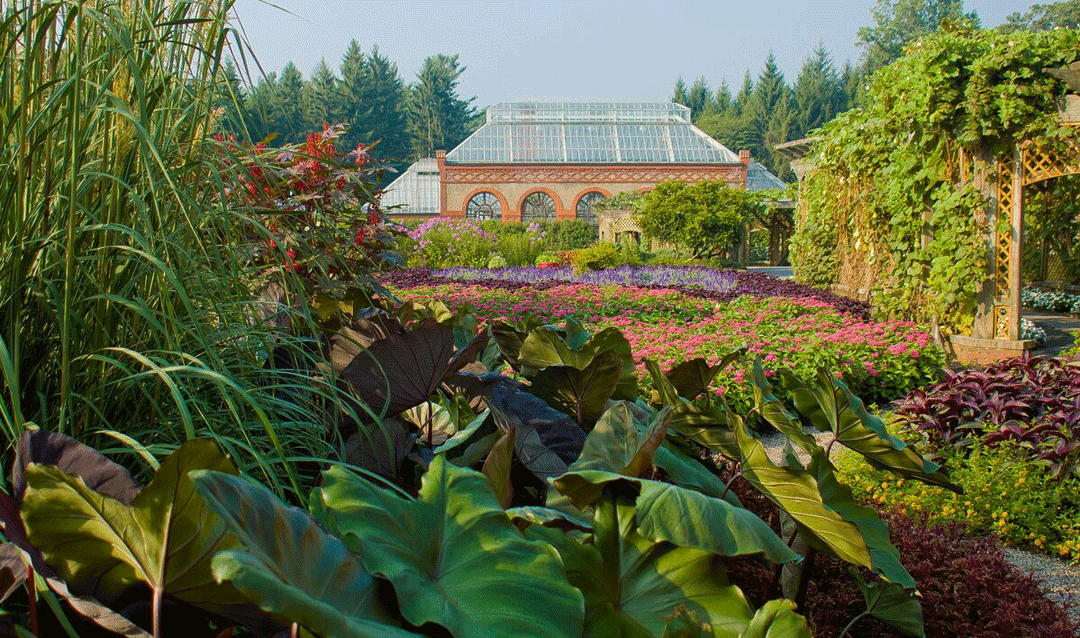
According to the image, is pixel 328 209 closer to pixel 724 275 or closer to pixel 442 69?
pixel 724 275

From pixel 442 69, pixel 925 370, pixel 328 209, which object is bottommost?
pixel 925 370

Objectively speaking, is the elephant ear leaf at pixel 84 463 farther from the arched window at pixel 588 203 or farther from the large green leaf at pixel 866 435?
the arched window at pixel 588 203

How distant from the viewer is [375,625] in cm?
57

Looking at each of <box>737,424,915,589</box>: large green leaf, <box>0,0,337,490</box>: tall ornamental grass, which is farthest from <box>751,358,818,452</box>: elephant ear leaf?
<box>0,0,337,490</box>: tall ornamental grass

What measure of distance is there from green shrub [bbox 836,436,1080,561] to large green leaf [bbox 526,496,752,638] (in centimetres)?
219

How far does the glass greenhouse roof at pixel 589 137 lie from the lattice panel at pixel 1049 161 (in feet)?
78.8

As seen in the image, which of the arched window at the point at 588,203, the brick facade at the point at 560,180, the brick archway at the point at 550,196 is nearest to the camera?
the brick facade at the point at 560,180

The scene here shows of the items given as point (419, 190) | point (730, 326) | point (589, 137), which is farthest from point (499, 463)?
point (419, 190)

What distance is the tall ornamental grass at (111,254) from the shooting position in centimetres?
99

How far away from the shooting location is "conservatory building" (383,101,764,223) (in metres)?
29.7

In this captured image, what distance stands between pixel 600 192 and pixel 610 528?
97.3ft

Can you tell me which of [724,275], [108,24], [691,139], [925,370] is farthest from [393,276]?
[691,139]

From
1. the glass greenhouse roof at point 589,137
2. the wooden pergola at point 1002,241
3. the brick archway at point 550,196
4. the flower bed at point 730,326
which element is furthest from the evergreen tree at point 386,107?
the wooden pergola at point 1002,241

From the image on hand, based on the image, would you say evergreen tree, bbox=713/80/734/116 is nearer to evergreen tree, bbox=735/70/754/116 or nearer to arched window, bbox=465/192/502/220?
evergreen tree, bbox=735/70/754/116
